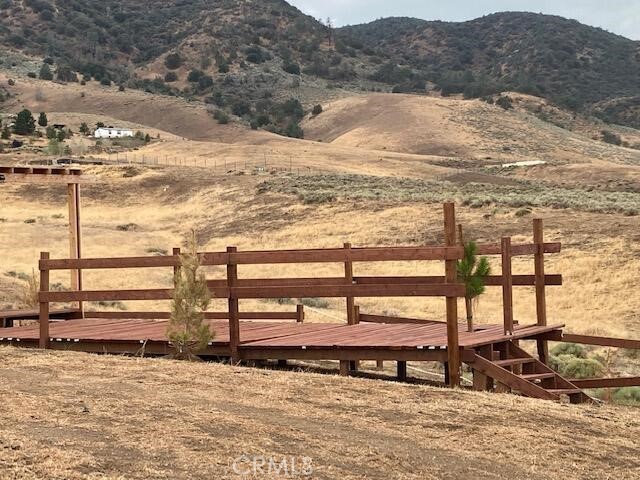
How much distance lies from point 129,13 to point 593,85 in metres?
74.2

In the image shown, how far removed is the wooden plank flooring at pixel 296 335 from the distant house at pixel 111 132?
66.8 m

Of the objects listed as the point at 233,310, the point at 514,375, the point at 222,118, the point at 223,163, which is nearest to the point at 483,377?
the point at 514,375

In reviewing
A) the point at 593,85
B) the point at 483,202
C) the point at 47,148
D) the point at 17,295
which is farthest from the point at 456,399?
the point at 593,85

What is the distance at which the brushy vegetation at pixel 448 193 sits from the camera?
38844 millimetres

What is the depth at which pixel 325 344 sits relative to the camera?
33.9 ft

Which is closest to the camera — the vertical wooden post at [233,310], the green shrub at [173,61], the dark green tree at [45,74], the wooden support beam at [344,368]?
the wooden support beam at [344,368]

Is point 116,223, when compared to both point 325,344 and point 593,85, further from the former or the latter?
point 593,85

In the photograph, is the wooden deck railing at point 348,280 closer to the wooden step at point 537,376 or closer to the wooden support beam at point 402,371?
the wooden step at point 537,376

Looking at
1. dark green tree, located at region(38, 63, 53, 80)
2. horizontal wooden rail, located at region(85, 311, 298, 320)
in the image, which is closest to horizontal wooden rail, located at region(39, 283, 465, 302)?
horizontal wooden rail, located at region(85, 311, 298, 320)

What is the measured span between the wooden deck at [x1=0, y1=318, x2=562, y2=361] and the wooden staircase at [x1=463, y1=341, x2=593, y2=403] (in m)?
0.17

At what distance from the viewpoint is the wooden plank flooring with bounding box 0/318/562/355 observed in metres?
10.2

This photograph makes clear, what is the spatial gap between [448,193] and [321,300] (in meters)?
20.1

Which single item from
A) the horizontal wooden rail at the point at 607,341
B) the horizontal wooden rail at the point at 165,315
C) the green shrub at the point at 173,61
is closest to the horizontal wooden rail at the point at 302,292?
the horizontal wooden rail at the point at 165,315

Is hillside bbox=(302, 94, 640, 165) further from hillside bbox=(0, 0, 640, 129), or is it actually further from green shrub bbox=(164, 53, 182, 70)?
green shrub bbox=(164, 53, 182, 70)
